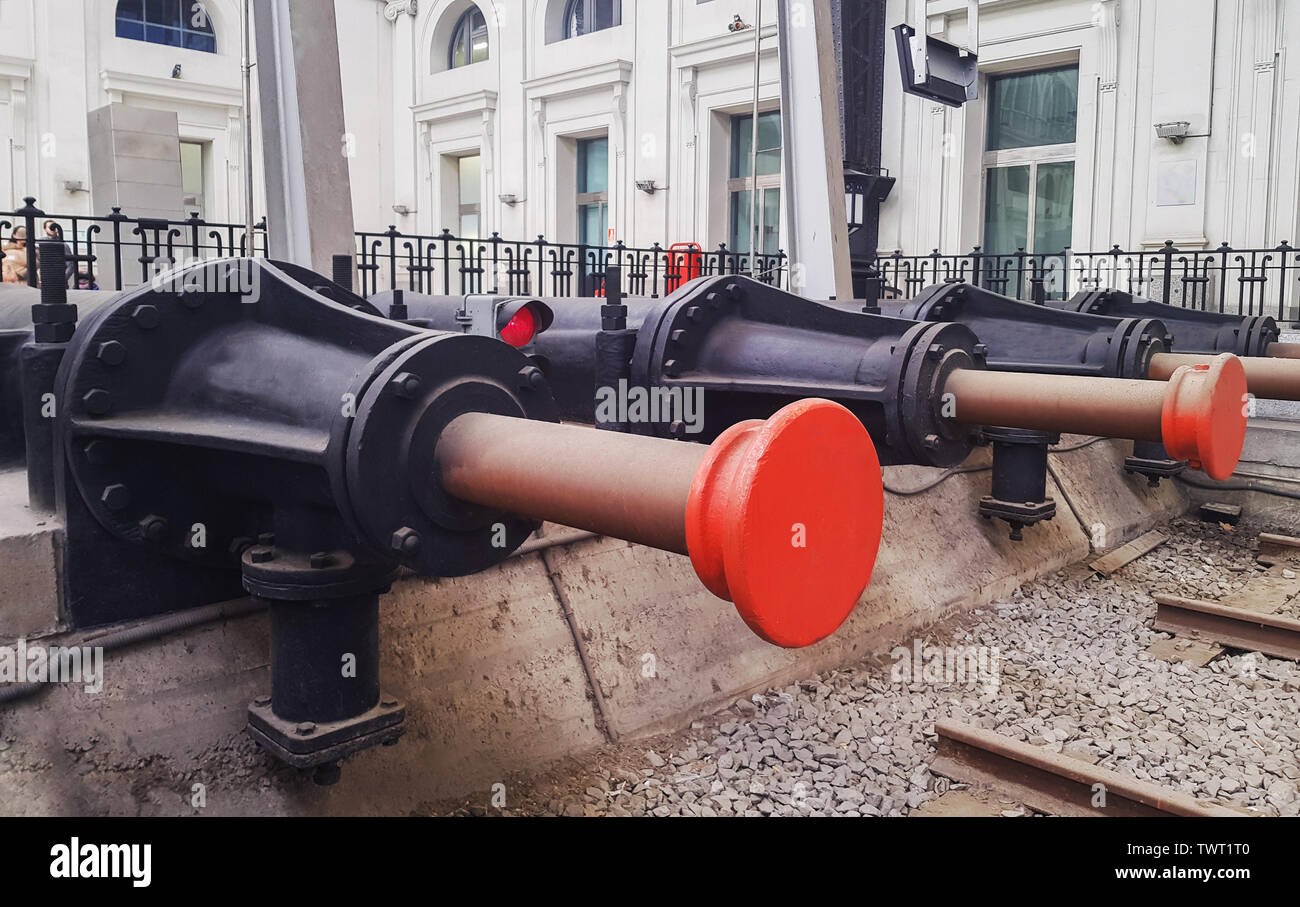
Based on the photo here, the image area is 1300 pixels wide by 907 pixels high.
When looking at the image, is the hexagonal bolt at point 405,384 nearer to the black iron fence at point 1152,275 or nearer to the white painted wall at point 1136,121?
the black iron fence at point 1152,275

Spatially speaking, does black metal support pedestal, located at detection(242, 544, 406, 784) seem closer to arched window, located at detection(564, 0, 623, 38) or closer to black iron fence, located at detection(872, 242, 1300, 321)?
black iron fence, located at detection(872, 242, 1300, 321)

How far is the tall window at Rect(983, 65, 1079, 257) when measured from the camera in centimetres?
1510

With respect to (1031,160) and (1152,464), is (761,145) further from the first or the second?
(1152,464)

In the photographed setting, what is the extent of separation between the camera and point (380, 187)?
24.5 metres

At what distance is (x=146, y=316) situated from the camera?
2.38 metres

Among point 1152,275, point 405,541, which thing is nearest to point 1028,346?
point 405,541

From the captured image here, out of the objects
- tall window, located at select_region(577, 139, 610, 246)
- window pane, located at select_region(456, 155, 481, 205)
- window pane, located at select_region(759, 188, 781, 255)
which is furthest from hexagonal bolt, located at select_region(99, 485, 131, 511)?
window pane, located at select_region(456, 155, 481, 205)

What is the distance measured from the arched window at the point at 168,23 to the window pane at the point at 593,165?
861cm

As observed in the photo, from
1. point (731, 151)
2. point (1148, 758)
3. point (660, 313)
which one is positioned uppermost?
point (731, 151)

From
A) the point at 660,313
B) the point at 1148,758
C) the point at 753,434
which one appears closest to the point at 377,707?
the point at 753,434

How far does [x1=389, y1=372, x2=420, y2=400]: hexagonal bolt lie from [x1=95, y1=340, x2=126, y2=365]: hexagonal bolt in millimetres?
924

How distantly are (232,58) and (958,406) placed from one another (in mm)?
23813

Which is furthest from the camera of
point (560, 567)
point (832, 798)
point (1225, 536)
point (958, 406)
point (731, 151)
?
point (731, 151)

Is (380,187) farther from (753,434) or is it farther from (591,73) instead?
(753,434)
